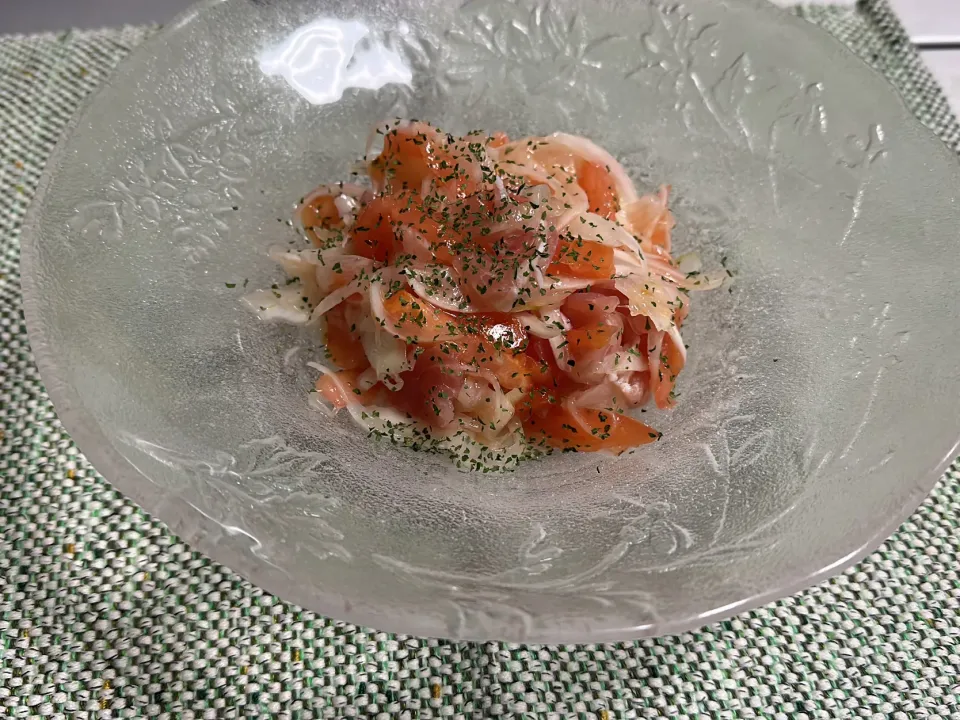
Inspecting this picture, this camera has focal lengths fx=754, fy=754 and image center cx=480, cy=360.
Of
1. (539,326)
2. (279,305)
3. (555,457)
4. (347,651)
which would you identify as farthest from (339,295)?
(347,651)

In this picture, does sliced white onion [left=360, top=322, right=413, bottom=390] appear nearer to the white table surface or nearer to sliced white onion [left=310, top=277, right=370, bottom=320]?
sliced white onion [left=310, top=277, right=370, bottom=320]

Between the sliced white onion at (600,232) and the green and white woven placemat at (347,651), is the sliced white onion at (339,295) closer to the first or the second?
the sliced white onion at (600,232)

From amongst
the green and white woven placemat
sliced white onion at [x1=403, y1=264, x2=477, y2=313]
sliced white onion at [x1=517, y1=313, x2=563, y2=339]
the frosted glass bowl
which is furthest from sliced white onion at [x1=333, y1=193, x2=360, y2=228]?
the green and white woven placemat

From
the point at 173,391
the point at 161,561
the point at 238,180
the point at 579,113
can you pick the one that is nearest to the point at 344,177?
the point at 238,180

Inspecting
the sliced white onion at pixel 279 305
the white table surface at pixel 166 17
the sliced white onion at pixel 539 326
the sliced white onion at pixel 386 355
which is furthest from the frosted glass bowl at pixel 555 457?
the white table surface at pixel 166 17

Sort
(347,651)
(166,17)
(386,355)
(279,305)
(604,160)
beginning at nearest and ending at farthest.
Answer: (347,651)
(386,355)
(279,305)
(604,160)
(166,17)

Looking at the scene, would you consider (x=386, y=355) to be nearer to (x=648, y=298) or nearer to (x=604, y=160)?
(x=648, y=298)
